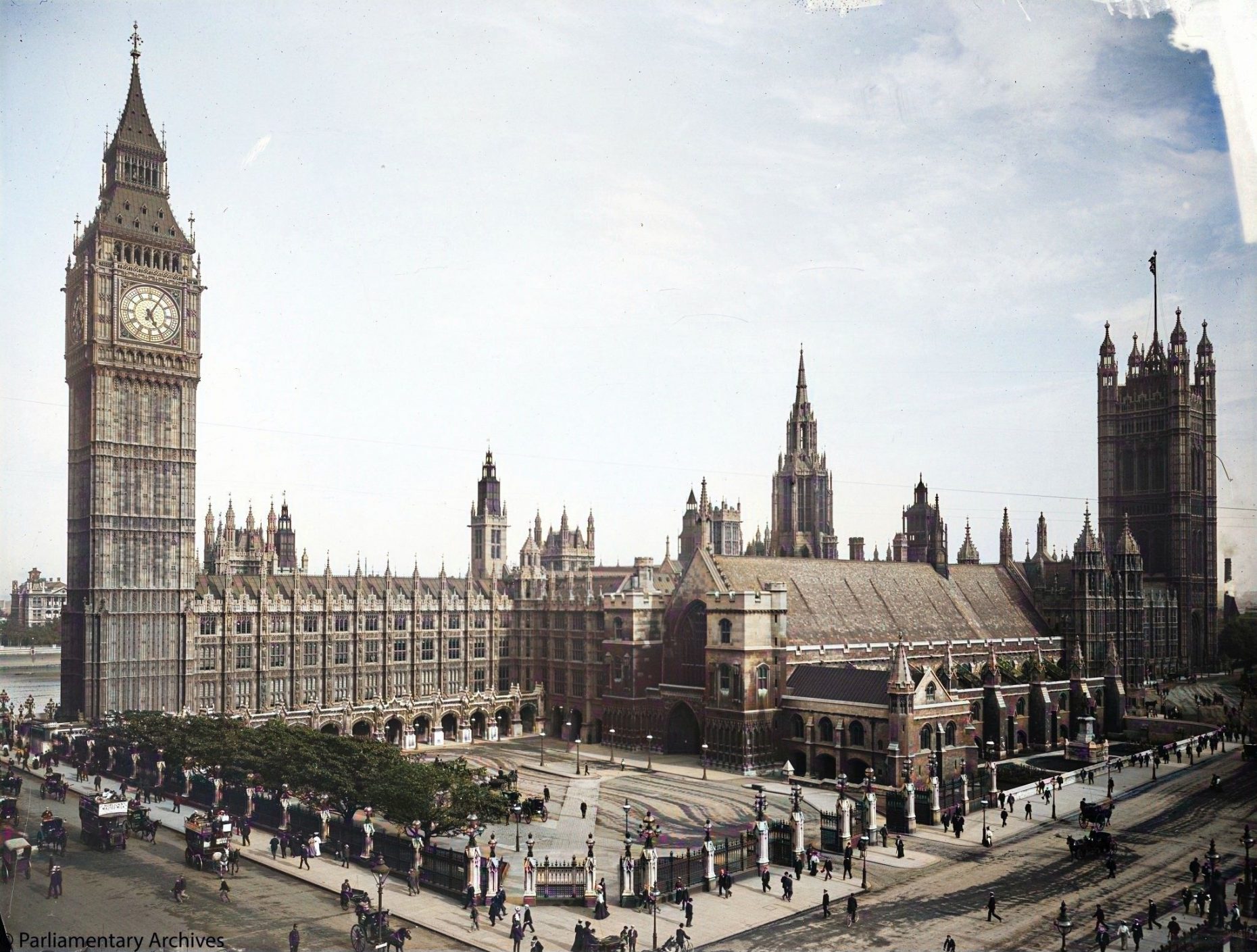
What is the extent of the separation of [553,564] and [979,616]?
8741cm

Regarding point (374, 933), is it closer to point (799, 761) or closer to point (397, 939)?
point (397, 939)

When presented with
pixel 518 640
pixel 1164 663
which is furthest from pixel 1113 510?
pixel 518 640

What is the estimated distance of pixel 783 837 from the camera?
2248 inches

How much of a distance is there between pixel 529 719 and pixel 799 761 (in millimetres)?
32621

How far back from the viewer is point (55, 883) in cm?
3834

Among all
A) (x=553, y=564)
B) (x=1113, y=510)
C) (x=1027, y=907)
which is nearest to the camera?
(x=1027, y=907)

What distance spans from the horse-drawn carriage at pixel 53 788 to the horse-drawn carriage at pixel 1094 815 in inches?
2036

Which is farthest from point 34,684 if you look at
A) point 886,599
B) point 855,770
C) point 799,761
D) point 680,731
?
point 886,599

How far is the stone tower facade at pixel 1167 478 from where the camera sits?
107875 mm

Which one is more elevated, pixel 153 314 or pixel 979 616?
pixel 153 314

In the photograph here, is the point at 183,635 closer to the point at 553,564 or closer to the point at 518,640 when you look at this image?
the point at 518,640

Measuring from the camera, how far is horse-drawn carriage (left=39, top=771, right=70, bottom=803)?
48.6 m

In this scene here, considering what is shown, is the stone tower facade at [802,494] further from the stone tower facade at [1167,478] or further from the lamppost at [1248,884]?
the lamppost at [1248,884]

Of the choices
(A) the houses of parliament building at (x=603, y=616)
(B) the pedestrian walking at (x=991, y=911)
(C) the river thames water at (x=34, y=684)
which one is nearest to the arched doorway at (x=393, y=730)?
(A) the houses of parliament building at (x=603, y=616)
